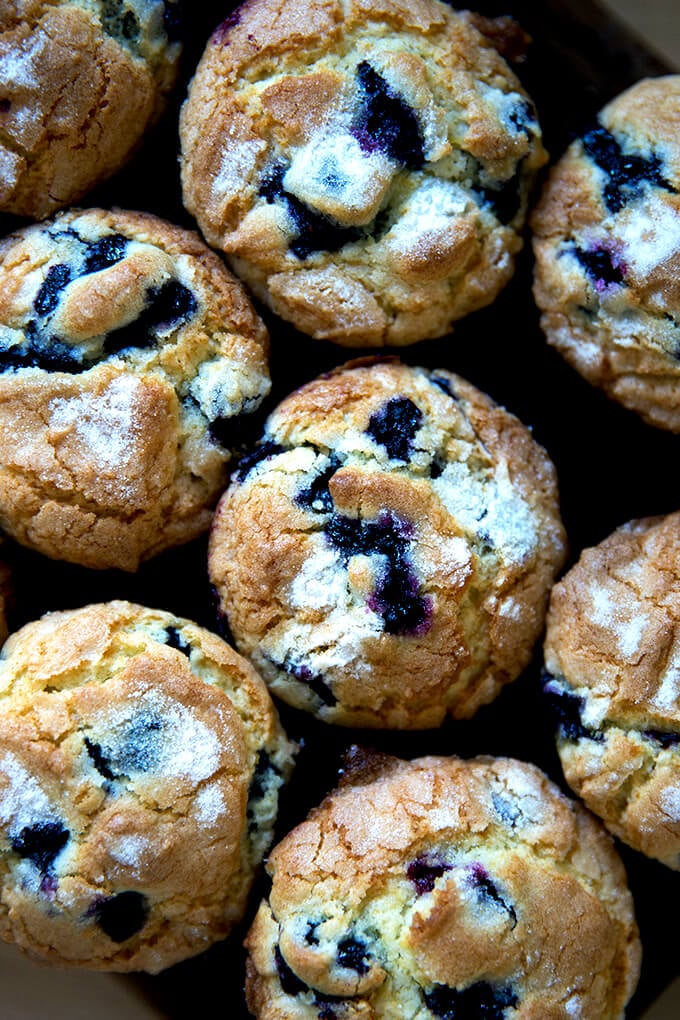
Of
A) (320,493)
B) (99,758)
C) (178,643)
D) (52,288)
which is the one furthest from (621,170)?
(99,758)

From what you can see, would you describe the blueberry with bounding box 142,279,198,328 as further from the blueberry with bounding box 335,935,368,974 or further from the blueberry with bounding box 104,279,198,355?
the blueberry with bounding box 335,935,368,974

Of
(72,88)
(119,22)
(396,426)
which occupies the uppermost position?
(119,22)

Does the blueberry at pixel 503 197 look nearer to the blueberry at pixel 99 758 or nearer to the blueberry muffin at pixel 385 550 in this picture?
the blueberry muffin at pixel 385 550

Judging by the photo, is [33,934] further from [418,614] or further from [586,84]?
[586,84]

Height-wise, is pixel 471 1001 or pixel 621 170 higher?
pixel 621 170

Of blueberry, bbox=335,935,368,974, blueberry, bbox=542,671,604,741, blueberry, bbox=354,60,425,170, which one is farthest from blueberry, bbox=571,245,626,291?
blueberry, bbox=335,935,368,974

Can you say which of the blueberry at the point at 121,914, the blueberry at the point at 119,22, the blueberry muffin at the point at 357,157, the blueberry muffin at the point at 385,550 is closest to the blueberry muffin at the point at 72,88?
the blueberry at the point at 119,22

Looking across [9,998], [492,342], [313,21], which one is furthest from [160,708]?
[313,21]

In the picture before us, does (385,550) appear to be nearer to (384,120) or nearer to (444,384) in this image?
(444,384)
